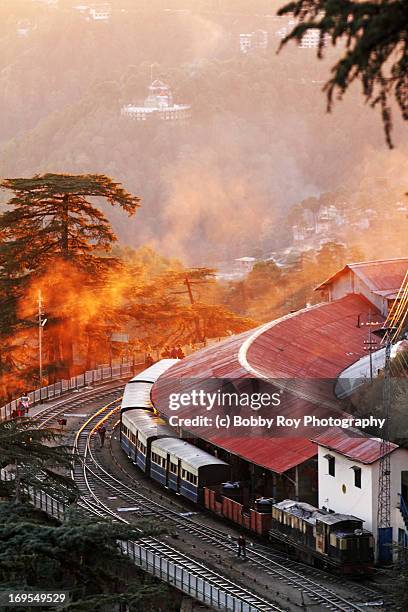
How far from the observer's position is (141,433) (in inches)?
1563

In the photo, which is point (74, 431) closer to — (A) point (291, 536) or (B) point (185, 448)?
(B) point (185, 448)

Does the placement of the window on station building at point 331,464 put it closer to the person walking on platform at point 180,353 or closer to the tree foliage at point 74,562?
the tree foliage at point 74,562

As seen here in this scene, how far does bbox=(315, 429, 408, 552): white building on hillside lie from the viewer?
99.1ft

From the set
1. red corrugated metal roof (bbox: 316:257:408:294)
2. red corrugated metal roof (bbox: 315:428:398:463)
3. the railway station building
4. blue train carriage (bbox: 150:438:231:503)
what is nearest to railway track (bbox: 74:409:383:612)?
blue train carriage (bbox: 150:438:231:503)

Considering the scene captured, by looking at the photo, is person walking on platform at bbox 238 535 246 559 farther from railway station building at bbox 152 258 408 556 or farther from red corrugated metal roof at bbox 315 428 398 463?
red corrugated metal roof at bbox 315 428 398 463

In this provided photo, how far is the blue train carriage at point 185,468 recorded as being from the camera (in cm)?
3488

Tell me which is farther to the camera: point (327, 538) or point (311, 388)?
point (311, 388)

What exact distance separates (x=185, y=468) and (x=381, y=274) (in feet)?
66.1

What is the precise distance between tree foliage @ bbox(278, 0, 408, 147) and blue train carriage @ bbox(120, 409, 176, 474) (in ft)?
92.5

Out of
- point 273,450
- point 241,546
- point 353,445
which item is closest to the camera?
point 241,546

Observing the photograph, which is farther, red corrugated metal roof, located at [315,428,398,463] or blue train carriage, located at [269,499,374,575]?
red corrugated metal roof, located at [315,428,398,463]

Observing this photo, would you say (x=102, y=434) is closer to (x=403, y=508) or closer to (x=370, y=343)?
(x=370, y=343)

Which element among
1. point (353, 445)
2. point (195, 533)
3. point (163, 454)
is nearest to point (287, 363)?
point (163, 454)

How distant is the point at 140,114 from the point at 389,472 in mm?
158443
